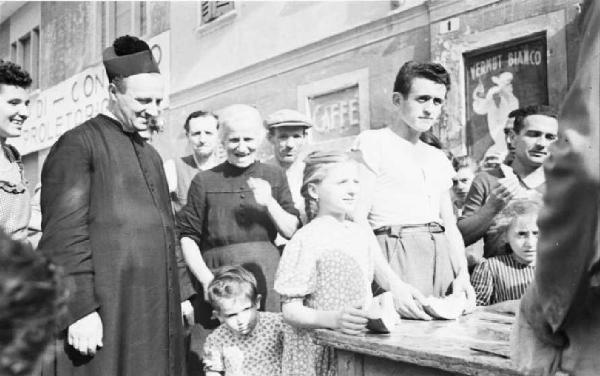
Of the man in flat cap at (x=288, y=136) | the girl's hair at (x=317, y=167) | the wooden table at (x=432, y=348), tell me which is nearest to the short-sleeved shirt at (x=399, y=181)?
the girl's hair at (x=317, y=167)

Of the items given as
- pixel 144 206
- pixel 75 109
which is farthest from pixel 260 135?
pixel 75 109

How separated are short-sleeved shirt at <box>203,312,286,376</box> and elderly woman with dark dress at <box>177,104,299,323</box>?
1.13 ft

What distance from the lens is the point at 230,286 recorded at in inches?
112

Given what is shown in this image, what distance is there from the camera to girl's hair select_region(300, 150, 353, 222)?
9.02ft

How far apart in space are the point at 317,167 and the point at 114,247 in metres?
0.86

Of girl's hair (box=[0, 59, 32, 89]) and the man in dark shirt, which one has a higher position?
girl's hair (box=[0, 59, 32, 89])

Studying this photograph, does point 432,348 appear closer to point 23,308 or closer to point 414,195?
point 23,308

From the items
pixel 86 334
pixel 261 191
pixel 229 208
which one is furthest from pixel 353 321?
pixel 229 208

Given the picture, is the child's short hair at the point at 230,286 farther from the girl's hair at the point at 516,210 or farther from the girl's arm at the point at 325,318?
the girl's hair at the point at 516,210

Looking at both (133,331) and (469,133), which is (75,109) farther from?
(133,331)

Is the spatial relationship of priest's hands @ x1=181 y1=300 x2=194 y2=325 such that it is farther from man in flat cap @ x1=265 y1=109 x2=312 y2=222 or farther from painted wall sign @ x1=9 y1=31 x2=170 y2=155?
painted wall sign @ x1=9 y1=31 x2=170 y2=155

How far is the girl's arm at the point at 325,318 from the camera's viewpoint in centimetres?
211

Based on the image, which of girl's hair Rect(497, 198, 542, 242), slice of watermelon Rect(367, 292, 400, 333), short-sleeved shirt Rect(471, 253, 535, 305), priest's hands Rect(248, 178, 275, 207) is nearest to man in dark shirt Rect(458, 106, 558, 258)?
girl's hair Rect(497, 198, 542, 242)

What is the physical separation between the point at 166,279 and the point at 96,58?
10.9 metres
